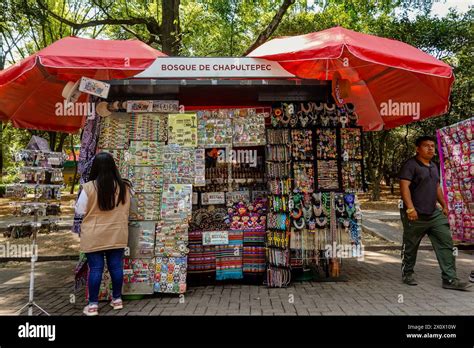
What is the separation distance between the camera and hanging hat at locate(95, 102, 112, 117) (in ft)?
16.8

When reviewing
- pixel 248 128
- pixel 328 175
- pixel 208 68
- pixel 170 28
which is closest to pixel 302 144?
pixel 328 175

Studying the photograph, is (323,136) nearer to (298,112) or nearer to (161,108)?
(298,112)

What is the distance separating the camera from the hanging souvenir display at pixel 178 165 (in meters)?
5.15

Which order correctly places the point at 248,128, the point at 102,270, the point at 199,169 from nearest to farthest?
the point at 102,270
the point at 199,169
the point at 248,128

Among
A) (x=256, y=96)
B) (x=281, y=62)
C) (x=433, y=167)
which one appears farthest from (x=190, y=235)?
(x=433, y=167)

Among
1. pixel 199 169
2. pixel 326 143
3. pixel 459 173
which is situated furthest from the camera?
pixel 459 173

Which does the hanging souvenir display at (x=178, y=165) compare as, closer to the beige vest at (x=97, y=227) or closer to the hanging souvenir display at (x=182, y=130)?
the hanging souvenir display at (x=182, y=130)

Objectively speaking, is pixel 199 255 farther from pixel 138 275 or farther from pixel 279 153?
pixel 279 153

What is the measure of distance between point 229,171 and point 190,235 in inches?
47.1

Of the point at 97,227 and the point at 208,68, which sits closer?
the point at 97,227

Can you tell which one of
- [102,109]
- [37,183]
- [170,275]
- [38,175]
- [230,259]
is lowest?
[170,275]

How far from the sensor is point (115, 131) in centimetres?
516

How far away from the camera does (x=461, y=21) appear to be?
14.5 meters

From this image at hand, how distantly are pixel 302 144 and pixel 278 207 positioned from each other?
40.8 inches
